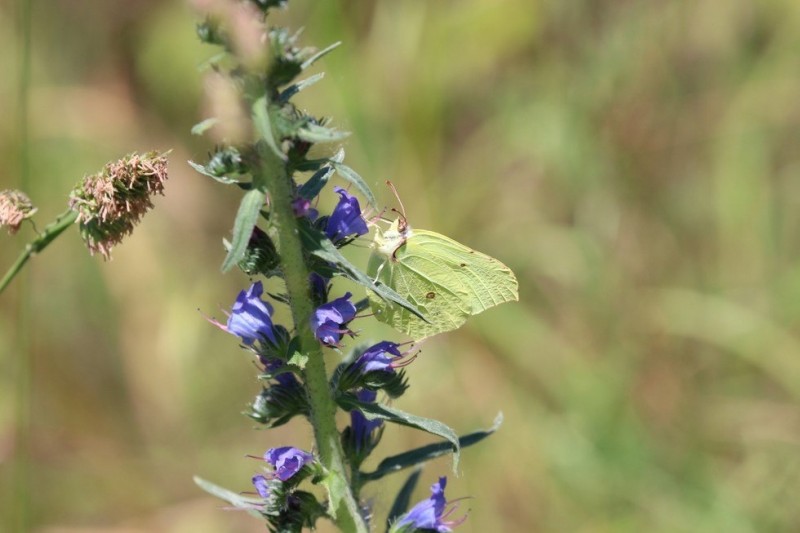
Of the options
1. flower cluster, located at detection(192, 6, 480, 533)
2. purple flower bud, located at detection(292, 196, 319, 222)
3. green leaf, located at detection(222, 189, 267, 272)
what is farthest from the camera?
purple flower bud, located at detection(292, 196, 319, 222)

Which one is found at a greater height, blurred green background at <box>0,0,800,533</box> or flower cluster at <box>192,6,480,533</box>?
blurred green background at <box>0,0,800,533</box>

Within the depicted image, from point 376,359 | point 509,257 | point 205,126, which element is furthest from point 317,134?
point 509,257

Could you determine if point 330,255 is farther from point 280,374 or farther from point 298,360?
point 280,374

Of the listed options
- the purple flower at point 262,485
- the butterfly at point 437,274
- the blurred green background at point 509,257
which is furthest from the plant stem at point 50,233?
the blurred green background at point 509,257

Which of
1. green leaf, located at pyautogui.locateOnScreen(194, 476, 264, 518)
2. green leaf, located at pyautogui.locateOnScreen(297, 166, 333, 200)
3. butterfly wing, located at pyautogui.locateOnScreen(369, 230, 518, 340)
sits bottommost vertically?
green leaf, located at pyautogui.locateOnScreen(194, 476, 264, 518)

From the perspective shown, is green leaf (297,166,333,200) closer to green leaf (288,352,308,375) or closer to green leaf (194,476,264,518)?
green leaf (288,352,308,375)

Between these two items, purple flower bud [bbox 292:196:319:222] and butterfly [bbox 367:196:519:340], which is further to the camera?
butterfly [bbox 367:196:519:340]

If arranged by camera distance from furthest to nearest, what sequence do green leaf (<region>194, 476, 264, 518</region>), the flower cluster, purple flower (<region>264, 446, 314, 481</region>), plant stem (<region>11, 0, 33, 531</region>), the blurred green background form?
the blurred green background < plant stem (<region>11, 0, 33, 531</region>) < green leaf (<region>194, 476, 264, 518</region>) < purple flower (<region>264, 446, 314, 481</region>) < the flower cluster

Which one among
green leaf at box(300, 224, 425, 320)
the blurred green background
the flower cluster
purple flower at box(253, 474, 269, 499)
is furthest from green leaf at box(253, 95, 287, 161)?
the blurred green background
